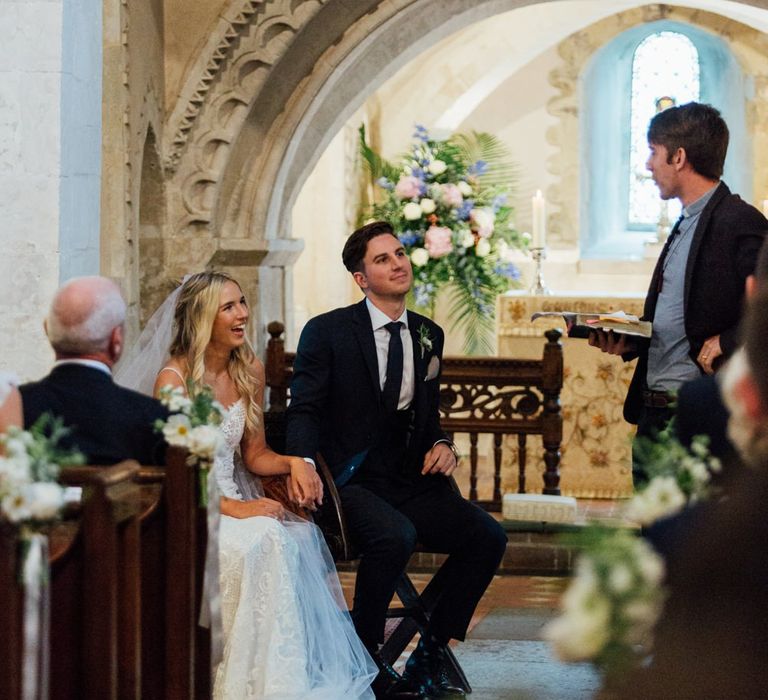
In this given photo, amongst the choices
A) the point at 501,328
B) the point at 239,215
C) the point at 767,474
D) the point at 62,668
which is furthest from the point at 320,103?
the point at 767,474

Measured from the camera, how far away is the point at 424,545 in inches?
165

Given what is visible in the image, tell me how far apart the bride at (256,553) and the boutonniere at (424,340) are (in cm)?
52

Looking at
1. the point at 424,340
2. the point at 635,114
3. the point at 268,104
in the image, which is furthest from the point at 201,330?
the point at 635,114

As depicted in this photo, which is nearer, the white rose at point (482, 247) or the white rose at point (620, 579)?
the white rose at point (620, 579)

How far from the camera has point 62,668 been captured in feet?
8.42

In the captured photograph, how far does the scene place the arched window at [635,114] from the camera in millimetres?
10844

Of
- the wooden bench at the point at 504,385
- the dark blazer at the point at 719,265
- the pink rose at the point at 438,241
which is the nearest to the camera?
the dark blazer at the point at 719,265

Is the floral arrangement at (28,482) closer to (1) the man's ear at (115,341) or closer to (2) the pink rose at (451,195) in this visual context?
(1) the man's ear at (115,341)

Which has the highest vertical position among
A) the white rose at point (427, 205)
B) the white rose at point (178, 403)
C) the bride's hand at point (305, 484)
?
the white rose at point (427, 205)

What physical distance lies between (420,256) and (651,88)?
4166mm

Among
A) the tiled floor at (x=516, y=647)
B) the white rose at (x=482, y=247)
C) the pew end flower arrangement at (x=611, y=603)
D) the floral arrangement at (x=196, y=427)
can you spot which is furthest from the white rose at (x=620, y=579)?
the white rose at (x=482, y=247)

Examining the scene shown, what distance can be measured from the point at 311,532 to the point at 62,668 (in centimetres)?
152

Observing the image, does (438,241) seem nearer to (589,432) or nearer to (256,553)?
(589,432)

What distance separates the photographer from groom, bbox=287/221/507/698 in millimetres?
4035
